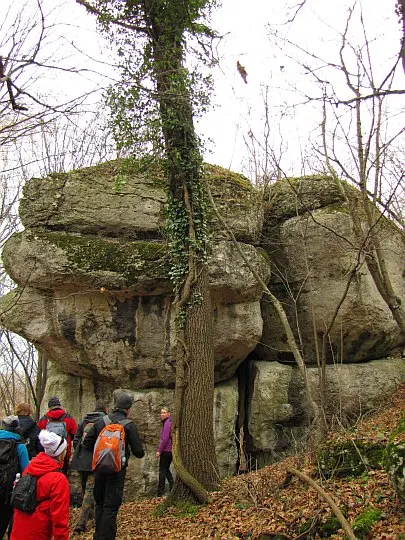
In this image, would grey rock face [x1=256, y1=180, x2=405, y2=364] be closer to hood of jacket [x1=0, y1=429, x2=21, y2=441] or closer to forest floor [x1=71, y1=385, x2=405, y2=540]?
forest floor [x1=71, y1=385, x2=405, y2=540]

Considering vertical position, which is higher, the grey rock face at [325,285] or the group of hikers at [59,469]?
the grey rock face at [325,285]

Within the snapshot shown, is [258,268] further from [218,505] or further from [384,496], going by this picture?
[384,496]

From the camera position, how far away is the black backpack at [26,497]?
3.77m

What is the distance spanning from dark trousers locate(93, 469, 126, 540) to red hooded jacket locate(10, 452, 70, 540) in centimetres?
151

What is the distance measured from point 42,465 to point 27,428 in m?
2.83

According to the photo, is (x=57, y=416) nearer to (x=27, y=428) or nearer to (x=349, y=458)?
(x=27, y=428)

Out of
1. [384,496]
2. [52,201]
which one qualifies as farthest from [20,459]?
[52,201]

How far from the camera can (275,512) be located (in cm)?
517

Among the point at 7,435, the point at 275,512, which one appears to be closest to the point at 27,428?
the point at 7,435

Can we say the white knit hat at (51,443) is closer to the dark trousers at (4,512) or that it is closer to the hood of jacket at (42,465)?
the hood of jacket at (42,465)

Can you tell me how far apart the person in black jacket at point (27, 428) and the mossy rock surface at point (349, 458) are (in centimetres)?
376

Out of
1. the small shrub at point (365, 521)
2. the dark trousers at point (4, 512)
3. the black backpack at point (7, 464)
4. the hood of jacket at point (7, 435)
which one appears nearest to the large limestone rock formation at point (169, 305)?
the hood of jacket at point (7, 435)

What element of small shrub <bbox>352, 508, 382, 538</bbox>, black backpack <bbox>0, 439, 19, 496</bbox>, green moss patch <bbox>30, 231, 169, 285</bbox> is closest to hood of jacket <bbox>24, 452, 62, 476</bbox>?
black backpack <bbox>0, 439, 19, 496</bbox>

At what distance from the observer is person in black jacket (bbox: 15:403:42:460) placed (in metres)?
6.40
